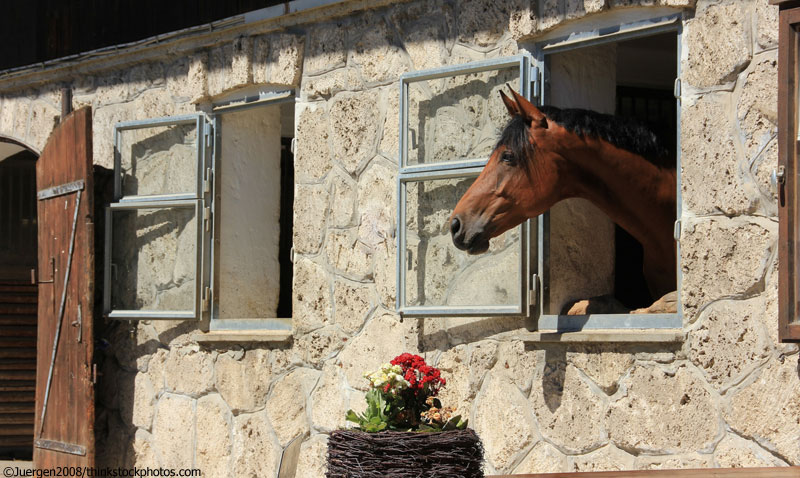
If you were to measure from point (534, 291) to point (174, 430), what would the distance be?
2.72 metres

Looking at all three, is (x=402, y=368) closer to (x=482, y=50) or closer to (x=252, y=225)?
(x=482, y=50)

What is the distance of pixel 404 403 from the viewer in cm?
396

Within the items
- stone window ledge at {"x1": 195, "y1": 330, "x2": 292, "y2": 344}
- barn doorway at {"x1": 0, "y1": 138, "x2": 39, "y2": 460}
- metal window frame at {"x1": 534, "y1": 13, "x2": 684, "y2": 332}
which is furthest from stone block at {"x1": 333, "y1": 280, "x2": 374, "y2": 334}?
barn doorway at {"x1": 0, "y1": 138, "x2": 39, "y2": 460}

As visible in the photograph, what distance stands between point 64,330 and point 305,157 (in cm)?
206

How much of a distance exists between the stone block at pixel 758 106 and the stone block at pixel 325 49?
238 centimetres

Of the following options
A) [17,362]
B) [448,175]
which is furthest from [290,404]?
[17,362]

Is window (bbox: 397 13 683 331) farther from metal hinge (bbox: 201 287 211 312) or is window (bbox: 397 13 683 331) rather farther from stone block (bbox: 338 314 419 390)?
metal hinge (bbox: 201 287 211 312)

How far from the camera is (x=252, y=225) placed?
23.1 feet

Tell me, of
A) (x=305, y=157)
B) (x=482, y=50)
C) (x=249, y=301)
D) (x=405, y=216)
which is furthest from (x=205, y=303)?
(x=482, y=50)

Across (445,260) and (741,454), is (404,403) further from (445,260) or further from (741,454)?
(445,260)

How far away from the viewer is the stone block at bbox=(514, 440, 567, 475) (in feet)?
16.6

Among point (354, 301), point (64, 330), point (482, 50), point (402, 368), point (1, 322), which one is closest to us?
point (402, 368)

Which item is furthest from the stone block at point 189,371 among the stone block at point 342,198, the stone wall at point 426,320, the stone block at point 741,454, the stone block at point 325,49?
the stone block at point 741,454

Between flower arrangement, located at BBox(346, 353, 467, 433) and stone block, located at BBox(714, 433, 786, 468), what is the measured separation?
1118 mm
